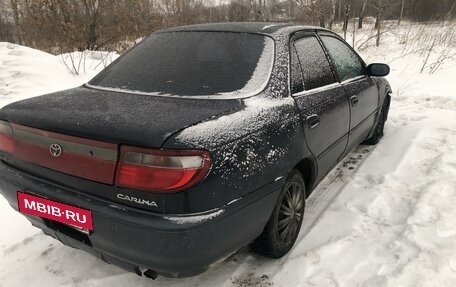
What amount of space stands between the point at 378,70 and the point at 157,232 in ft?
9.94

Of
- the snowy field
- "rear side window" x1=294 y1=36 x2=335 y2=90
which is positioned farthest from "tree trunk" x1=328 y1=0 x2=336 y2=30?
"rear side window" x1=294 y1=36 x2=335 y2=90

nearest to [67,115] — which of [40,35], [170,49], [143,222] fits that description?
[143,222]

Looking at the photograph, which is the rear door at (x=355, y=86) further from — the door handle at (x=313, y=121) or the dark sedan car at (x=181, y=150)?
the door handle at (x=313, y=121)

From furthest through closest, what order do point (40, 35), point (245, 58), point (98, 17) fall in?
1. point (98, 17)
2. point (40, 35)
3. point (245, 58)

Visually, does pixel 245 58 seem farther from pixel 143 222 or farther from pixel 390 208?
pixel 390 208

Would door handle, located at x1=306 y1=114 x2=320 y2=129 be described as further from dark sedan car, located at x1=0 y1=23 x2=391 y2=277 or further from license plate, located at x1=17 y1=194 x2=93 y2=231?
license plate, located at x1=17 y1=194 x2=93 y2=231

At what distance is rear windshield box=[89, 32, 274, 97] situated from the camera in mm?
2230

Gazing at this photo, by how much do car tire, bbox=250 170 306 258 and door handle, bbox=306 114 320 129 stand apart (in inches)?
12.6

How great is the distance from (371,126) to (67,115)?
130 inches

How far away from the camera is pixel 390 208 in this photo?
9.95 ft

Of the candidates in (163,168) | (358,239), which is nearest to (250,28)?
(163,168)

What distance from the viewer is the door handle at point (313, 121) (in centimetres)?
244

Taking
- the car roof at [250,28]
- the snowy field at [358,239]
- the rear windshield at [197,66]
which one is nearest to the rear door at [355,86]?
the snowy field at [358,239]

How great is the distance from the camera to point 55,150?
6.04ft
